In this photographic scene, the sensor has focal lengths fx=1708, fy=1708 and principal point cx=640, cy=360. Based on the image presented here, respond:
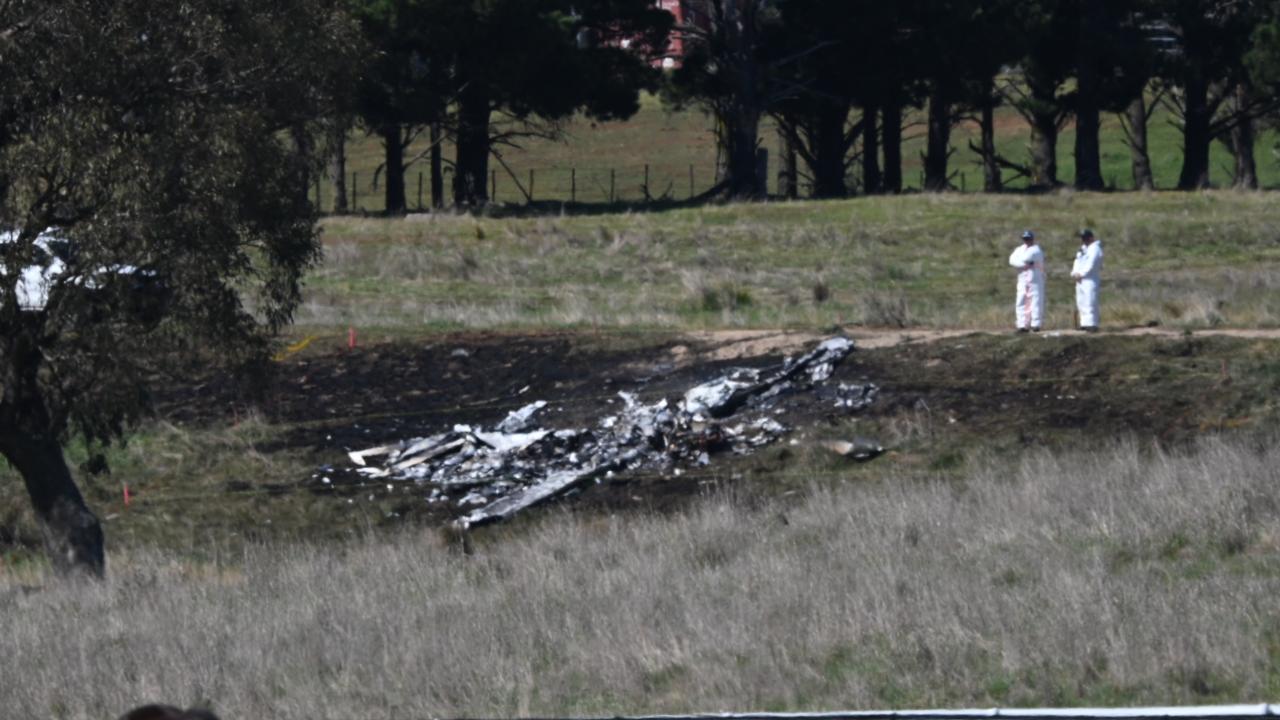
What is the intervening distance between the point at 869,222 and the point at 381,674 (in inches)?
1281

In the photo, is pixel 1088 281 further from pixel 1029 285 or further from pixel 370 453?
pixel 370 453

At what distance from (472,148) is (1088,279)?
31462 mm

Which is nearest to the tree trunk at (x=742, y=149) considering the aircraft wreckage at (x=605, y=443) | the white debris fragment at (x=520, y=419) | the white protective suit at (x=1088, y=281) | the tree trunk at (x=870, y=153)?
the tree trunk at (x=870, y=153)

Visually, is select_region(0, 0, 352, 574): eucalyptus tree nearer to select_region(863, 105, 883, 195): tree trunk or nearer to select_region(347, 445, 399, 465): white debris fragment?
select_region(347, 445, 399, 465): white debris fragment

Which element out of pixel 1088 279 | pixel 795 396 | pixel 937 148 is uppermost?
pixel 937 148

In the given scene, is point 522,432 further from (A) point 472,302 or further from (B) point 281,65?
(A) point 472,302

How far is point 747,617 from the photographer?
9406 millimetres

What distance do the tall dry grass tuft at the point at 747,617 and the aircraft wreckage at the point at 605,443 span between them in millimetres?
5803

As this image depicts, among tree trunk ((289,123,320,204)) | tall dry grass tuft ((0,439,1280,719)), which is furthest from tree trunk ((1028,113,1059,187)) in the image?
tall dry grass tuft ((0,439,1280,719))

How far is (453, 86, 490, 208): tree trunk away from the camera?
49.0 m

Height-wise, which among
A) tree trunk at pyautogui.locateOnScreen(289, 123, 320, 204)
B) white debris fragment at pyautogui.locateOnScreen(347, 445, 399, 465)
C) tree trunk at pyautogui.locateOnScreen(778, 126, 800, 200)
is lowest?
white debris fragment at pyautogui.locateOnScreen(347, 445, 399, 465)

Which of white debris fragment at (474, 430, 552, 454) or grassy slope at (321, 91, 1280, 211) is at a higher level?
grassy slope at (321, 91, 1280, 211)

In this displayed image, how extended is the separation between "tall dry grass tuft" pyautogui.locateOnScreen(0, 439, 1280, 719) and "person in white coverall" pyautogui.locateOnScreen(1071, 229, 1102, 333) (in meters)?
8.76

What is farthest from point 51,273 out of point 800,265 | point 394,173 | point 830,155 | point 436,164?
point 830,155
